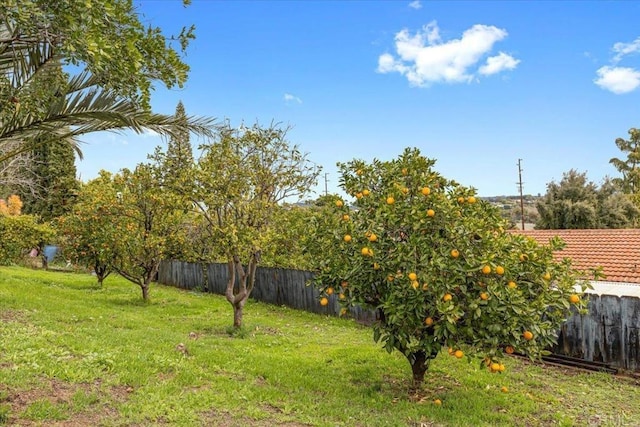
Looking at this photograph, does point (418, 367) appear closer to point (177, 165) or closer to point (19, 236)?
point (177, 165)

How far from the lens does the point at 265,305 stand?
13594mm

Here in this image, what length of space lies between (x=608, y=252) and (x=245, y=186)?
1073 cm

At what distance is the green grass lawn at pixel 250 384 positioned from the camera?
4.11 meters

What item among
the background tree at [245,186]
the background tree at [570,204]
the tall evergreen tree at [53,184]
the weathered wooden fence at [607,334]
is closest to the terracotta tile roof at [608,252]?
the weathered wooden fence at [607,334]

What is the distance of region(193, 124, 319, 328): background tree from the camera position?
7.86 m

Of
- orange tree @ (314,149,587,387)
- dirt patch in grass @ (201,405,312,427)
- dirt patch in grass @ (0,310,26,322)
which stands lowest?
dirt patch in grass @ (201,405,312,427)

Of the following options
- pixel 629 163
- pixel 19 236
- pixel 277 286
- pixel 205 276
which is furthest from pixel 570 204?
pixel 19 236

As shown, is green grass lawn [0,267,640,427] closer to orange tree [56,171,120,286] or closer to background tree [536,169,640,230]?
orange tree [56,171,120,286]

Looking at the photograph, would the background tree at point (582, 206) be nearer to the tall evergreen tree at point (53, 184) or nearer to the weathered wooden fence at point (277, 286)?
the weathered wooden fence at point (277, 286)

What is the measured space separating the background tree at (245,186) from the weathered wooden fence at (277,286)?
2844 millimetres

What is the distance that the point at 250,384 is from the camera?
504 centimetres

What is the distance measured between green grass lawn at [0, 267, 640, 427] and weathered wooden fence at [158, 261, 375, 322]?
343cm

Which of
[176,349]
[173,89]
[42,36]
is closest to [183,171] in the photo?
[176,349]

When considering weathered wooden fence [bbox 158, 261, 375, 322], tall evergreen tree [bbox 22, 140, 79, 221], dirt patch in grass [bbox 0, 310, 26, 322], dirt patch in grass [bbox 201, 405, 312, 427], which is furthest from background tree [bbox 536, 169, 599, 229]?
tall evergreen tree [bbox 22, 140, 79, 221]
